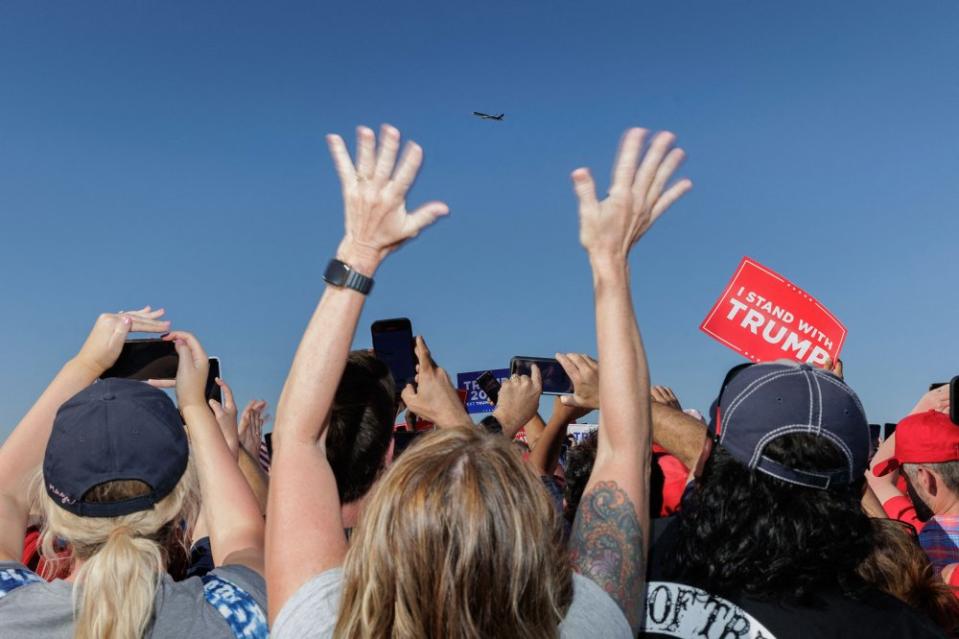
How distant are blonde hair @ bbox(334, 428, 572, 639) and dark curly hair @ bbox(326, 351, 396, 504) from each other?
1220 mm

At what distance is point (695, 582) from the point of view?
9.09 ft

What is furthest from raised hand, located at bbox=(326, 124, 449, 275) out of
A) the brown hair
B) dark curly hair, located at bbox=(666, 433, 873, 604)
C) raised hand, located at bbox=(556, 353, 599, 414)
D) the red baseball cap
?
the red baseball cap

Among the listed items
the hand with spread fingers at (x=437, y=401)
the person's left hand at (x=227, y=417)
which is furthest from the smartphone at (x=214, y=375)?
the hand with spread fingers at (x=437, y=401)

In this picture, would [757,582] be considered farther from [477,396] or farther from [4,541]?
[477,396]

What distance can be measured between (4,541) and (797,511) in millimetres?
2449

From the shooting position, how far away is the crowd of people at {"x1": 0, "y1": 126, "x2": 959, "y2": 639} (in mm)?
2090

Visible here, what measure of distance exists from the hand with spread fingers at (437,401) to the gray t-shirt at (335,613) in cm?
150

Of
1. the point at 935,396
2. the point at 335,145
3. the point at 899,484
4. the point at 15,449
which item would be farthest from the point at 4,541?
the point at 899,484

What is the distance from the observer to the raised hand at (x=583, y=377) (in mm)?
4156

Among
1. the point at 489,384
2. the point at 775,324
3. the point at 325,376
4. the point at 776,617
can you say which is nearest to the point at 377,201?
the point at 325,376

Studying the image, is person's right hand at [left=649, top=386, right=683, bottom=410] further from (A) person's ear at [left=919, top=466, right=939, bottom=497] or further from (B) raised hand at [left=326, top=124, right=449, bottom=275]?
(B) raised hand at [left=326, top=124, right=449, bottom=275]

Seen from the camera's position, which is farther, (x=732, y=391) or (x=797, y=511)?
(x=732, y=391)

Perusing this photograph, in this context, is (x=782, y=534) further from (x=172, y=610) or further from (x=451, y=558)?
(x=172, y=610)

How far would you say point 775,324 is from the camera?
6473 millimetres
